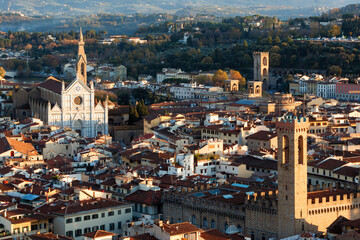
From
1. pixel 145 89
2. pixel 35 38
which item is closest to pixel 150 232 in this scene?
pixel 145 89

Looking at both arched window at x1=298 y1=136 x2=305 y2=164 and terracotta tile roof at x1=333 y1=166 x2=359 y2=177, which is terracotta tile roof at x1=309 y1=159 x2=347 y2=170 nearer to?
terracotta tile roof at x1=333 y1=166 x2=359 y2=177

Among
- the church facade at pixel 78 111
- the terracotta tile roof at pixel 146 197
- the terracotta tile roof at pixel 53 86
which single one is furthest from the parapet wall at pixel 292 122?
the terracotta tile roof at pixel 53 86

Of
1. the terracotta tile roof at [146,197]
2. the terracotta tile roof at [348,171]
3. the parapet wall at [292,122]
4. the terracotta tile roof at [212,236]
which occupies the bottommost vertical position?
the terracotta tile roof at [146,197]

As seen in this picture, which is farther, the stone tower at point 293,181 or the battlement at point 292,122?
the battlement at point 292,122

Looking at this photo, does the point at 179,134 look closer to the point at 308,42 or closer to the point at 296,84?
the point at 296,84

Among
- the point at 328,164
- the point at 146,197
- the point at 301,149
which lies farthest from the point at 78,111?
the point at 301,149

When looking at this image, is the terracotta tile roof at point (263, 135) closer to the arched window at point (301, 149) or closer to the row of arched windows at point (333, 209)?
the row of arched windows at point (333, 209)
